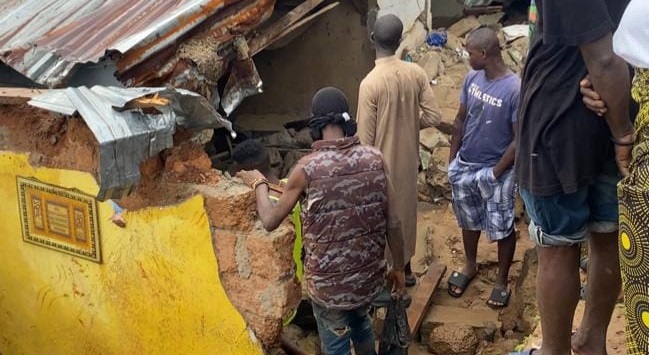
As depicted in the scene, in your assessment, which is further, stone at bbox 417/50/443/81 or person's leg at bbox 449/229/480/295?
stone at bbox 417/50/443/81

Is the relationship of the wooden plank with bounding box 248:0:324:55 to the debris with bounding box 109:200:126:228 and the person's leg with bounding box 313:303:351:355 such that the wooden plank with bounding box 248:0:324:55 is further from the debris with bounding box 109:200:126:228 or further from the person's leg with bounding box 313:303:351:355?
the person's leg with bounding box 313:303:351:355

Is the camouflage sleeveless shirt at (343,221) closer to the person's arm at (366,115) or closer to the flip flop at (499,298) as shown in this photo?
the person's arm at (366,115)

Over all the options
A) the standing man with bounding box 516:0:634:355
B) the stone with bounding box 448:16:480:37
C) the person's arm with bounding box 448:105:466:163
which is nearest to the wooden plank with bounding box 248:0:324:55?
the person's arm with bounding box 448:105:466:163

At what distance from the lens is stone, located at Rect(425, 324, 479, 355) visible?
17.4ft

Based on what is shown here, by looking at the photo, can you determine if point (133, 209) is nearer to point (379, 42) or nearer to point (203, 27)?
point (203, 27)

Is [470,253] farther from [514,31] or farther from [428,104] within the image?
[514,31]

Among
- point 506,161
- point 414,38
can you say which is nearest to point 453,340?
point 506,161

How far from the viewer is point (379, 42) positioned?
17.1 ft

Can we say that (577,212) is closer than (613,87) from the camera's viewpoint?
No

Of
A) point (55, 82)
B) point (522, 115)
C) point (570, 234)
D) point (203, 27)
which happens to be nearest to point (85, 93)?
point (55, 82)

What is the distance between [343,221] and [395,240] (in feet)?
1.29

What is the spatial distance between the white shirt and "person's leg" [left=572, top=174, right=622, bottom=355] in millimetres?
627

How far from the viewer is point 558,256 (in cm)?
277

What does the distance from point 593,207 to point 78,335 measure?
325 cm
